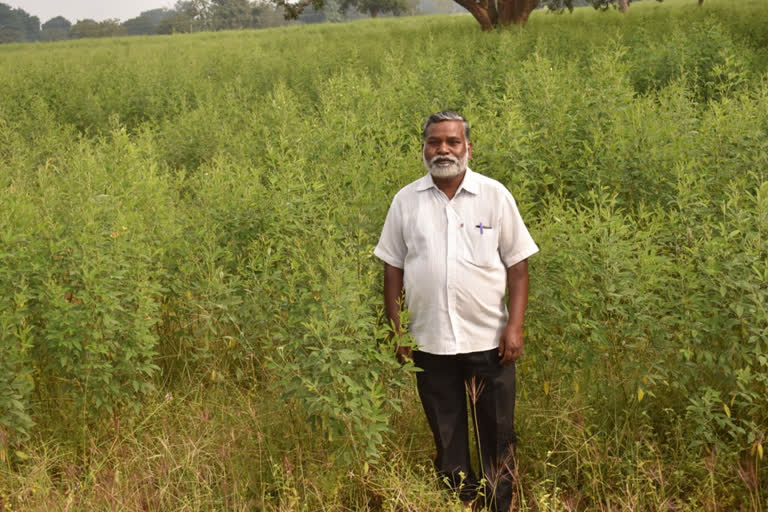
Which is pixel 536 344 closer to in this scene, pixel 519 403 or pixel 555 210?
pixel 519 403

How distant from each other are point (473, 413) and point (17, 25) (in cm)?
13244

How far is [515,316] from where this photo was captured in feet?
10.4

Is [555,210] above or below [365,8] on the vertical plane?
below

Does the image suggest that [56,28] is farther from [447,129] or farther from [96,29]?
[447,129]

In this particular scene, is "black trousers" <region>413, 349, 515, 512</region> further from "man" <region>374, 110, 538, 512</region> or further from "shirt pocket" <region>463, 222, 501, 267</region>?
"shirt pocket" <region>463, 222, 501, 267</region>

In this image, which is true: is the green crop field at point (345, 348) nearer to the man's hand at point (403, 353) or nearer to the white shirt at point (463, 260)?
the man's hand at point (403, 353)

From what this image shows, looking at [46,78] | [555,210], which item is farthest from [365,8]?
[555,210]

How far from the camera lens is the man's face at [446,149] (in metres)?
3.12

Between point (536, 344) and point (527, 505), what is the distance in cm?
88

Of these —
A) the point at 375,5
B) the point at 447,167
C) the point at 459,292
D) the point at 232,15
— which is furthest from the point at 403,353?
the point at 232,15

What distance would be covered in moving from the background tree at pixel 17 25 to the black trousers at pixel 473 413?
12021 cm

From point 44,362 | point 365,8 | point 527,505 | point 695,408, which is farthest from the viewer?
→ point 365,8

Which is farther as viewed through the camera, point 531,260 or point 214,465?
point 531,260

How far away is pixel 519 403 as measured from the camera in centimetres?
391
